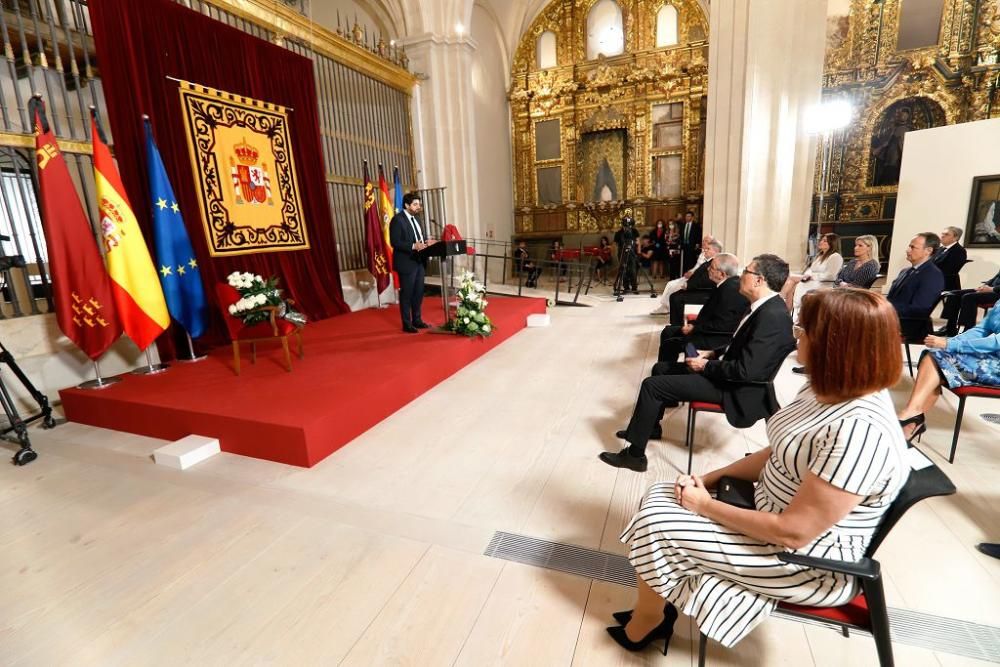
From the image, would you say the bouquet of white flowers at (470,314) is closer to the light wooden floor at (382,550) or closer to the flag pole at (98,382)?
the light wooden floor at (382,550)

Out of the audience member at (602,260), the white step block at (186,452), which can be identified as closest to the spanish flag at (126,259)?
the white step block at (186,452)

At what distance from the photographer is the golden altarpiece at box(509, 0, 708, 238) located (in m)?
11.3

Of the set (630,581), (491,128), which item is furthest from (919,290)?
(491,128)

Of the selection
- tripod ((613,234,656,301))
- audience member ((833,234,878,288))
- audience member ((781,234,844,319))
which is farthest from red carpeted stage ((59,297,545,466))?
tripod ((613,234,656,301))

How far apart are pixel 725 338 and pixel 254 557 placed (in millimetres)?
3015

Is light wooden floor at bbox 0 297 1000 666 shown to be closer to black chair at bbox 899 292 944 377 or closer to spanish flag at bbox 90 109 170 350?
black chair at bbox 899 292 944 377

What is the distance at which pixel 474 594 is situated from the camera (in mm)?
1674

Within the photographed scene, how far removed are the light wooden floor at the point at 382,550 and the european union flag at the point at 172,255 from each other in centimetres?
116

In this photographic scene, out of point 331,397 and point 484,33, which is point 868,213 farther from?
point 331,397

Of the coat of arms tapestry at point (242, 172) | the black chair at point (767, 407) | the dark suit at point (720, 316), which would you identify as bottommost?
the black chair at point (767, 407)

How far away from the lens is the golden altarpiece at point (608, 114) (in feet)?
37.0

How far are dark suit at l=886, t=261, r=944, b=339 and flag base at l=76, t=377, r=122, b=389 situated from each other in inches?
229

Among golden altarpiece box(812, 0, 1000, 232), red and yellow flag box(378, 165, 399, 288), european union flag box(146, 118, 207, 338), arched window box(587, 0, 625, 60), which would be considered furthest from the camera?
arched window box(587, 0, 625, 60)

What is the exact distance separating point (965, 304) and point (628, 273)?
5449mm
